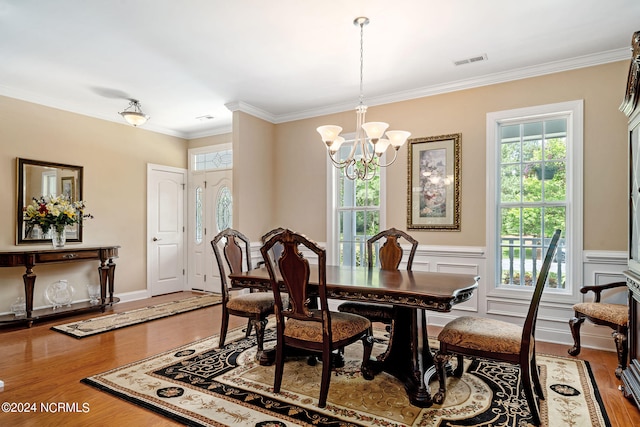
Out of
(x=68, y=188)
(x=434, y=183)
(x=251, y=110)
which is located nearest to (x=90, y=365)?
(x=68, y=188)

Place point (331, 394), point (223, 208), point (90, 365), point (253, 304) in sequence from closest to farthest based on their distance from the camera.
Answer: point (331, 394) → point (90, 365) → point (253, 304) → point (223, 208)

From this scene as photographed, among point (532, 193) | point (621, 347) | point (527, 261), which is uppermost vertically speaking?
point (532, 193)

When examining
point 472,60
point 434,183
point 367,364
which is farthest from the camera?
point 434,183

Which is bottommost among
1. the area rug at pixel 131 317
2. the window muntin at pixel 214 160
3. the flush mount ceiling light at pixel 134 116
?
the area rug at pixel 131 317

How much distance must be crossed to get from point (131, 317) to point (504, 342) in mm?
4167

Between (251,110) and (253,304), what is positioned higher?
(251,110)

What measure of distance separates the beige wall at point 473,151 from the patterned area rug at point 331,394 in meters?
1.46

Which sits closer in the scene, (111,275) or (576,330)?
(576,330)

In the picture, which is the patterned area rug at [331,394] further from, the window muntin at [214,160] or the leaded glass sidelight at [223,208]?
the window muntin at [214,160]

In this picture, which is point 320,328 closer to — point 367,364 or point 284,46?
point 367,364

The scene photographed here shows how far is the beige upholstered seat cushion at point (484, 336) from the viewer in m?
2.13

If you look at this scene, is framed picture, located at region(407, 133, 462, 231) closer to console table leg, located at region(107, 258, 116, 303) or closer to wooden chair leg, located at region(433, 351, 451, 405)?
wooden chair leg, located at region(433, 351, 451, 405)

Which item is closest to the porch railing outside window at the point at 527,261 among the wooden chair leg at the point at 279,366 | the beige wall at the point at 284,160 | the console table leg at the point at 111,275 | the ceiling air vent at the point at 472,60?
the beige wall at the point at 284,160

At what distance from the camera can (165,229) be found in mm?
6109
